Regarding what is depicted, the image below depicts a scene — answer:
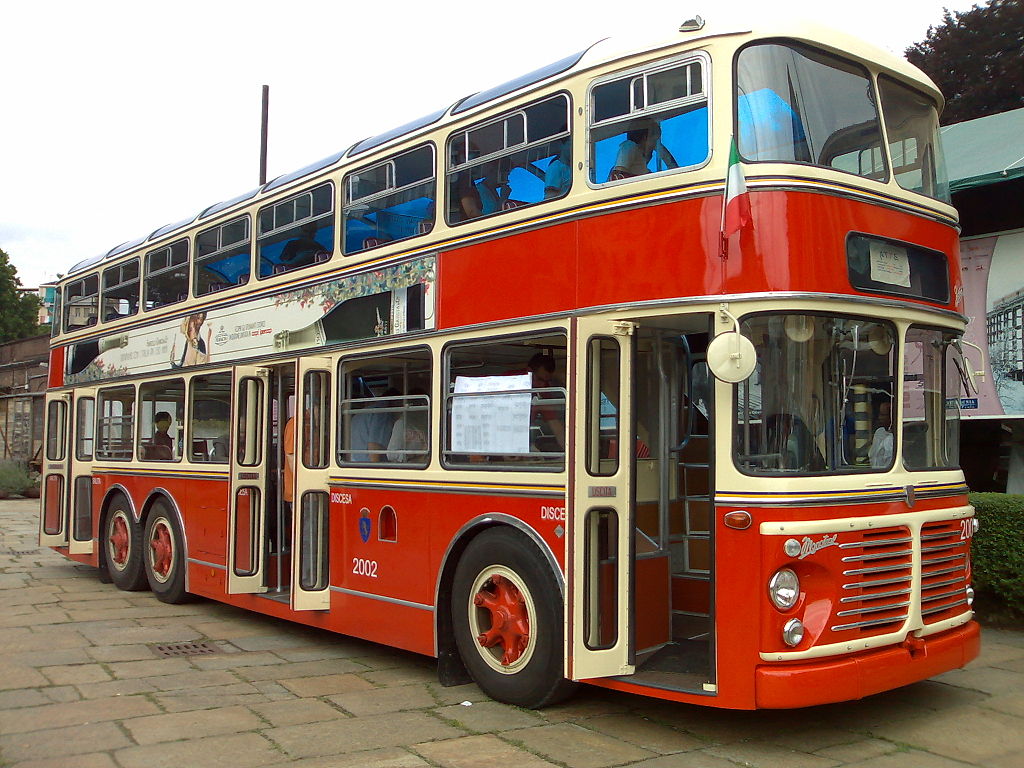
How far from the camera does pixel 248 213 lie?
970 centimetres

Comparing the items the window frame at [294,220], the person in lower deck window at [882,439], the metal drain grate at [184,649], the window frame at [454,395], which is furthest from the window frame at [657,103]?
the metal drain grate at [184,649]

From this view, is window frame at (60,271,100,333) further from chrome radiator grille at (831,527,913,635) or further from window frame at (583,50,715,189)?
chrome radiator grille at (831,527,913,635)

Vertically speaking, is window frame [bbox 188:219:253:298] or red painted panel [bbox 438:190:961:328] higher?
window frame [bbox 188:219:253:298]

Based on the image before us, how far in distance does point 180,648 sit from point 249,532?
1.16 meters

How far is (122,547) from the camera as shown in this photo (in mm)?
11656

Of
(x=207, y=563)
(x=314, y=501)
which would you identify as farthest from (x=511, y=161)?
(x=207, y=563)

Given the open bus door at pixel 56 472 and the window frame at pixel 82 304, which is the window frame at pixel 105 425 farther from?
the window frame at pixel 82 304

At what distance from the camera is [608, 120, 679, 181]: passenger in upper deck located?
5.96 m

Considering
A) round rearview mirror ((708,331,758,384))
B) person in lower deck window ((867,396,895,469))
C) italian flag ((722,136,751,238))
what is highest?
italian flag ((722,136,751,238))

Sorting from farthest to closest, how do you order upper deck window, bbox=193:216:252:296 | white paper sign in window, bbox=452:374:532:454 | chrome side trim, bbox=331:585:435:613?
upper deck window, bbox=193:216:252:296 → chrome side trim, bbox=331:585:435:613 → white paper sign in window, bbox=452:374:532:454

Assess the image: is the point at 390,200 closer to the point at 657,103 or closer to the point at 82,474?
the point at 657,103

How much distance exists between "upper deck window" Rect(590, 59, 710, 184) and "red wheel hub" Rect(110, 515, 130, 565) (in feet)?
25.4

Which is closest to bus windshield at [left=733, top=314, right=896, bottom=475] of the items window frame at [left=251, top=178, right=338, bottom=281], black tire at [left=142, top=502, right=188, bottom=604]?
window frame at [left=251, top=178, right=338, bottom=281]

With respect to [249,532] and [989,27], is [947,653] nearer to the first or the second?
[249,532]
